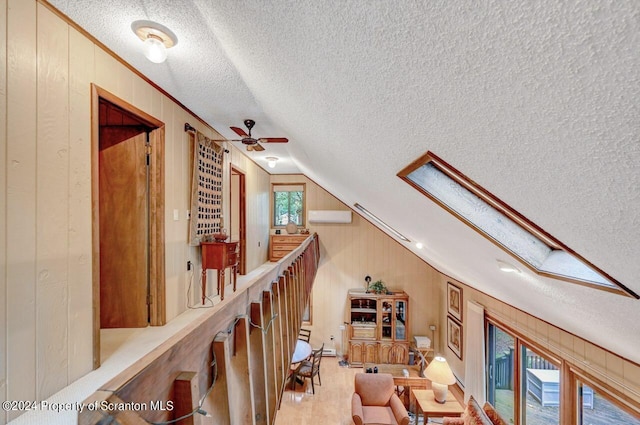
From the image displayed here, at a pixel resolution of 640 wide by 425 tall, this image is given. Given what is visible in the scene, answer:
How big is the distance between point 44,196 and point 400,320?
6.60m

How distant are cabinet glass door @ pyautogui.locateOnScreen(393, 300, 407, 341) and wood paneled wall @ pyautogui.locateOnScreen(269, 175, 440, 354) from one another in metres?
0.42

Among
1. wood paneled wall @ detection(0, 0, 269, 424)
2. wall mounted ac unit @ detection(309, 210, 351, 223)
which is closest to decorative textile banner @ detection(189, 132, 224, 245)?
wood paneled wall @ detection(0, 0, 269, 424)

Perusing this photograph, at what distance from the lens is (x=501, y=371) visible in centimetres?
432

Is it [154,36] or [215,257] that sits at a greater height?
[154,36]

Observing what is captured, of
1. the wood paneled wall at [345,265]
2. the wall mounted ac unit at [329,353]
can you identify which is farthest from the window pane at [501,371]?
the wall mounted ac unit at [329,353]

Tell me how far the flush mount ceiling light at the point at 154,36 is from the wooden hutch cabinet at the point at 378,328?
5.98 metres

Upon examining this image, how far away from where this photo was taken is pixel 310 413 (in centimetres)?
493

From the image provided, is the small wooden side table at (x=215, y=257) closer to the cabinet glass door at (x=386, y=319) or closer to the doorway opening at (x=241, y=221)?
the doorway opening at (x=241, y=221)

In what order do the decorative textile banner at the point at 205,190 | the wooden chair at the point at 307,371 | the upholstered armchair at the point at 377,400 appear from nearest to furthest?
the decorative textile banner at the point at 205,190, the upholstered armchair at the point at 377,400, the wooden chair at the point at 307,371

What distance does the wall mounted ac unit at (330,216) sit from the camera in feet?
22.6

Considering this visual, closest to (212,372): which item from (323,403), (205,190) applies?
(205,190)

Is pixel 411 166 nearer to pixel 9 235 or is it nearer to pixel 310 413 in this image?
pixel 9 235

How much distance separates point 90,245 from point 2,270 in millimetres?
484

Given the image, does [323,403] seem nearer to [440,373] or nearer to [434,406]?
[434,406]
